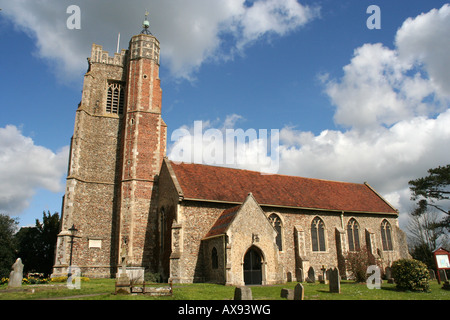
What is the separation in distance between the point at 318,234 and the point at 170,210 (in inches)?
483

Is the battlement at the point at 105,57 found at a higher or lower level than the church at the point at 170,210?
higher

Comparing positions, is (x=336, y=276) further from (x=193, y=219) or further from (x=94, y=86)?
(x=94, y=86)

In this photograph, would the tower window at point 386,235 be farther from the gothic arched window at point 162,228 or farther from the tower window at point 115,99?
the tower window at point 115,99

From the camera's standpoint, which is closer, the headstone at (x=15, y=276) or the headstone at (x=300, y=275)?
the headstone at (x=15, y=276)

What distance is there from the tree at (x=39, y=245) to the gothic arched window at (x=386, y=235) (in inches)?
1200

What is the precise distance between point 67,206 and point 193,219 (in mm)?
10194

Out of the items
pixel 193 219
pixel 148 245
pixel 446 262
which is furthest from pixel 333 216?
pixel 148 245

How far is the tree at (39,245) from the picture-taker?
2966 centimetres

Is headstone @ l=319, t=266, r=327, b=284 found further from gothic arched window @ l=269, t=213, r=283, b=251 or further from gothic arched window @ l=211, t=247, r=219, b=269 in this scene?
gothic arched window @ l=211, t=247, r=219, b=269

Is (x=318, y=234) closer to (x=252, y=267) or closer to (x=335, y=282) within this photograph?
(x=252, y=267)

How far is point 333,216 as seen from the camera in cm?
2780

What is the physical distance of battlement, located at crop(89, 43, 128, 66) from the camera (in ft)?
99.5

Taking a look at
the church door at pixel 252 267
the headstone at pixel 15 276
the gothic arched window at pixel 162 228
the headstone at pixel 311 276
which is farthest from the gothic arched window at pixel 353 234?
the headstone at pixel 15 276

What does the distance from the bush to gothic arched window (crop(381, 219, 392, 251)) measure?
1206 centimetres
